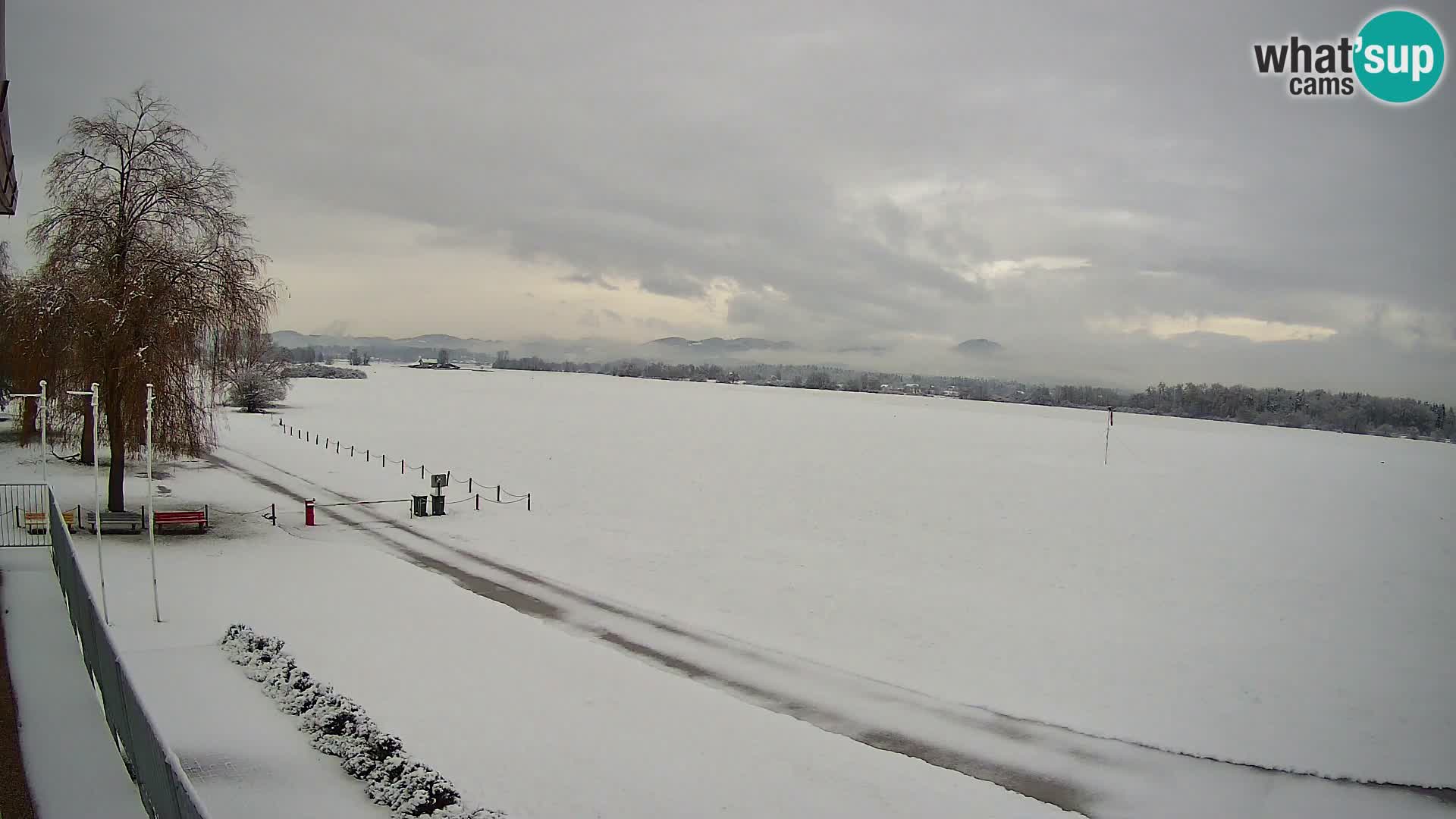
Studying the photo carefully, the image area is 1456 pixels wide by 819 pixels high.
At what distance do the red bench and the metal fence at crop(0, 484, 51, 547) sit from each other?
2.72 metres

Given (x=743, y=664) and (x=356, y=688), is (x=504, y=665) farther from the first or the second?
(x=743, y=664)

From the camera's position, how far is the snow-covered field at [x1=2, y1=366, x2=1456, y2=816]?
38.3 ft

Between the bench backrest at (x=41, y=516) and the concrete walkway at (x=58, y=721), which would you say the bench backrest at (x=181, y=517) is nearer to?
the bench backrest at (x=41, y=516)

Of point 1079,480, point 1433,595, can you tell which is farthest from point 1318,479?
point 1433,595

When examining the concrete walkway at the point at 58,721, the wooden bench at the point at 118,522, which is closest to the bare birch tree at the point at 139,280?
the wooden bench at the point at 118,522

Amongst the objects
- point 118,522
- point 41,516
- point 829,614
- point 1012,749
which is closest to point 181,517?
point 118,522

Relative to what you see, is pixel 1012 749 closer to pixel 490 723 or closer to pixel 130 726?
pixel 490 723

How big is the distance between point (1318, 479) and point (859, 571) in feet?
134

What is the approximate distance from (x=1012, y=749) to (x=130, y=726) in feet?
40.2

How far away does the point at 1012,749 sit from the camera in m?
12.9

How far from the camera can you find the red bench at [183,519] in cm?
2355

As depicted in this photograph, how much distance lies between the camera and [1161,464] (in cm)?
5269

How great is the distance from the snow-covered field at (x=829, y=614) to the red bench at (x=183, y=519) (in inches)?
39.2

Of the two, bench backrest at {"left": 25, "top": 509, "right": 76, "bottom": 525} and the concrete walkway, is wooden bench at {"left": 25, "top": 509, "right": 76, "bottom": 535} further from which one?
the concrete walkway
